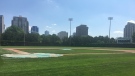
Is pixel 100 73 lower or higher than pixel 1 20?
lower

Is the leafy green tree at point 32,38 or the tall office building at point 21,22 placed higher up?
the tall office building at point 21,22

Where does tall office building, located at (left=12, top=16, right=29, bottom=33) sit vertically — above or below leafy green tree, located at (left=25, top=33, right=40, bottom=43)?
above

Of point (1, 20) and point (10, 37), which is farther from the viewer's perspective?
point (1, 20)

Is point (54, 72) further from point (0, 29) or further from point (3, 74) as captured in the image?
point (0, 29)

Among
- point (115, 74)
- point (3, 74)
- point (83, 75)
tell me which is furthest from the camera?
point (115, 74)

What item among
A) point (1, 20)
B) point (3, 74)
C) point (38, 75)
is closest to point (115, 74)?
point (38, 75)

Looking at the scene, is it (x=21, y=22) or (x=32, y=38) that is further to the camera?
(x=21, y=22)

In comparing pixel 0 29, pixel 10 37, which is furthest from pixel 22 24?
pixel 10 37

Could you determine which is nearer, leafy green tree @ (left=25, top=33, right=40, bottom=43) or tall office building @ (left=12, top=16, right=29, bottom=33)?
leafy green tree @ (left=25, top=33, right=40, bottom=43)

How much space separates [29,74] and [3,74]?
1.26 meters

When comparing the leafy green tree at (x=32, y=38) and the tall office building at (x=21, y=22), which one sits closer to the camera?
the leafy green tree at (x=32, y=38)

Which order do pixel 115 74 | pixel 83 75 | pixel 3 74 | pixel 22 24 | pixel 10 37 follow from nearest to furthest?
pixel 3 74 → pixel 83 75 → pixel 115 74 → pixel 10 37 → pixel 22 24

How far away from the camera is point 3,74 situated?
12.6 metres

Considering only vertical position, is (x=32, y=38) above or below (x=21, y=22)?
below
